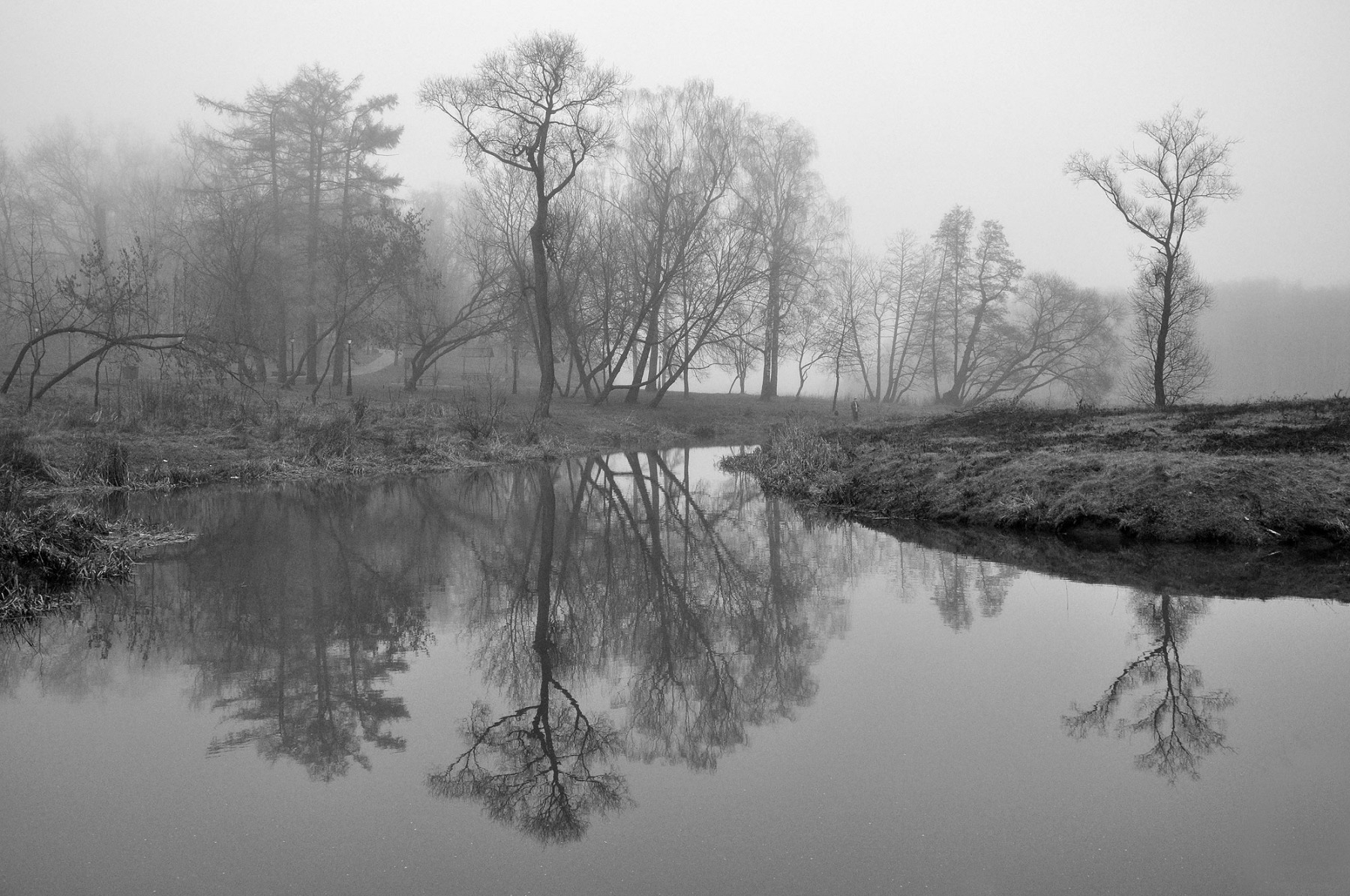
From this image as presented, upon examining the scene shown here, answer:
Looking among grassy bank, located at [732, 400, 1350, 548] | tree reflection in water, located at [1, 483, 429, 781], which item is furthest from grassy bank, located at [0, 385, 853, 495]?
grassy bank, located at [732, 400, 1350, 548]

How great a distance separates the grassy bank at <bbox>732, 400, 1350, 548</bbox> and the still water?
2.84 m

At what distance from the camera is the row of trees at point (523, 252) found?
94.0ft

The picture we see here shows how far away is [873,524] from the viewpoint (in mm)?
12484

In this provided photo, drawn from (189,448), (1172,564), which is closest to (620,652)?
(1172,564)

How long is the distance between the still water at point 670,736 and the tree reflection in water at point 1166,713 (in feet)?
0.08

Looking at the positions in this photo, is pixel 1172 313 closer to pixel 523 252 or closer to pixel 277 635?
pixel 523 252

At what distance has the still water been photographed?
11.1 feet

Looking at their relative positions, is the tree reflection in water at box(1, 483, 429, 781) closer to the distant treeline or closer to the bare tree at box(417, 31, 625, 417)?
the bare tree at box(417, 31, 625, 417)

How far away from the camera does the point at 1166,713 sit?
4887mm

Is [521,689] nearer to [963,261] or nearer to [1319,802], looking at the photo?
[1319,802]

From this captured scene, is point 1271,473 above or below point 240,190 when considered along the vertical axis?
below

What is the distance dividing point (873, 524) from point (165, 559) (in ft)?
28.8

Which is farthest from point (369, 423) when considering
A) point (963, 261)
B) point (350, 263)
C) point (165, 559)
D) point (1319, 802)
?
point (963, 261)

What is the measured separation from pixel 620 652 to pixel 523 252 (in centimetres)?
3112
